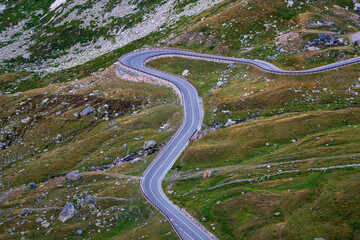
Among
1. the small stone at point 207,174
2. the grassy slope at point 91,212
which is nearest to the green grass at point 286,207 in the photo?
the small stone at point 207,174

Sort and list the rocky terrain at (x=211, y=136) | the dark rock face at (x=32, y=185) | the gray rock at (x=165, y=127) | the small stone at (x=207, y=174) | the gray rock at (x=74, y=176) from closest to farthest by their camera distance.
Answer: the rocky terrain at (x=211, y=136)
the small stone at (x=207, y=174)
the gray rock at (x=74, y=176)
the dark rock face at (x=32, y=185)
the gray rock at (x=165, y=127)

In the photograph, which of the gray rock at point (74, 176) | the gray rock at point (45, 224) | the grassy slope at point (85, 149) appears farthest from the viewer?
the gray rock at point (74, 176)

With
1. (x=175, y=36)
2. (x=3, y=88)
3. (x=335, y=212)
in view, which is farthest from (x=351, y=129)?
(x=3, y=88)

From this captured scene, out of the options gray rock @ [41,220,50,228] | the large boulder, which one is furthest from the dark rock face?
the large boulder

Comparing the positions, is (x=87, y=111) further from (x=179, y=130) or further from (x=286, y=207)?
(x=286, y=207)

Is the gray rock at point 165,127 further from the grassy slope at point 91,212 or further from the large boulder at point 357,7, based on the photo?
the large boulder at point 357,7

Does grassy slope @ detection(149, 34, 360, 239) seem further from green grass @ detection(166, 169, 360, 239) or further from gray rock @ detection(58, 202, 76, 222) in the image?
gray rock @ detection(58, 202, 76, 222)

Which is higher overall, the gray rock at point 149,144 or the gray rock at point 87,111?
the gray rock at point 87,111

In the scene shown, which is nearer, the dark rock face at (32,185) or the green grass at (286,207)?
the green grass at (286,207)
